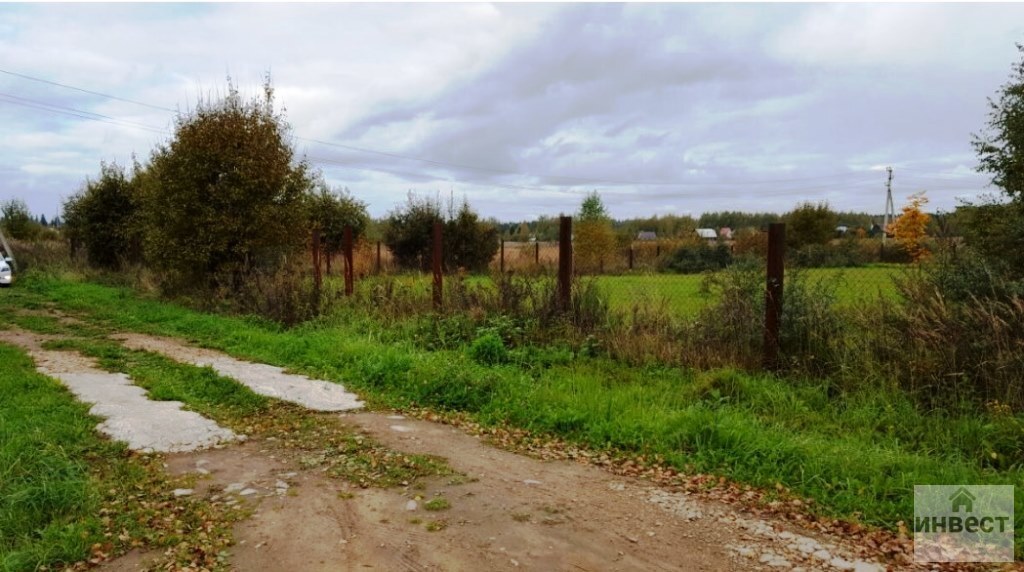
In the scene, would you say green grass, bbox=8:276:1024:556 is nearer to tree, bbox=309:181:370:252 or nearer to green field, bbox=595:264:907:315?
green field, bbox=595:264:907:315

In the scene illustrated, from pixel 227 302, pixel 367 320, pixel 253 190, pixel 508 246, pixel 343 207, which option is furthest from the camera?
pixel 508 246

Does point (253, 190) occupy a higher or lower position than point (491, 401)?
higher

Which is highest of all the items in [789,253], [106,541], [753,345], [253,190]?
[253,190]

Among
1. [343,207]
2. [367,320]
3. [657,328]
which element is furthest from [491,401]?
[343,207]

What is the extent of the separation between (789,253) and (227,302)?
11188mm

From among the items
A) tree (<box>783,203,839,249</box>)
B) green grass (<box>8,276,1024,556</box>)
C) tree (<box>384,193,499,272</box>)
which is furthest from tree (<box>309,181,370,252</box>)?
tree (<box>783,203,839,249</box>)

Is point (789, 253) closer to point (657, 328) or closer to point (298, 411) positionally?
point (657, 328)

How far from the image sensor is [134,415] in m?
6.03

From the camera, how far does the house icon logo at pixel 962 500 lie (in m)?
4.08

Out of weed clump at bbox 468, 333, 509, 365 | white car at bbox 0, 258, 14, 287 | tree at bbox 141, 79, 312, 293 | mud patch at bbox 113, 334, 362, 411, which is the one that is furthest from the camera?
white car at bbox 0, 258, 14, 287

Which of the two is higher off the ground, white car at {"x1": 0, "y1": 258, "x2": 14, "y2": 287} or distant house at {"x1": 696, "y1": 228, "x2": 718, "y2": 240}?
distant house at {"x1": 696, "y1": 228, "x2": 718, "y2": 240}

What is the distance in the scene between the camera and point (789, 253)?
838 centimetres

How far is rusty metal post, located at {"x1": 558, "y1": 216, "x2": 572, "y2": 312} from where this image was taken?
8750 millimetres

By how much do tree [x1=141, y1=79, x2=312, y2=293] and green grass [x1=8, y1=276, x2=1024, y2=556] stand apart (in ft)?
21.6
